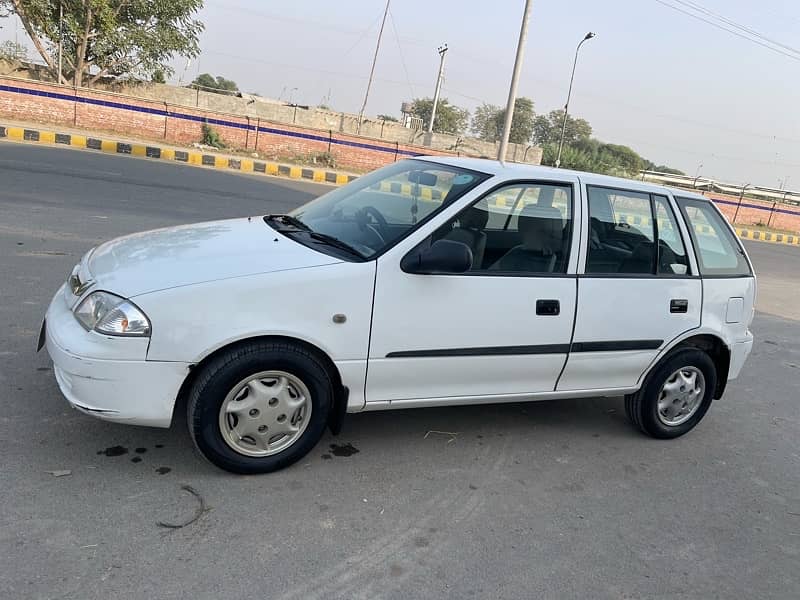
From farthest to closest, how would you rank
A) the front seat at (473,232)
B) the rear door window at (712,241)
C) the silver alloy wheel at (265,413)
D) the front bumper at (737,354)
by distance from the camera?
1. the front bumper at (737,354)
2. the rear door window at (712,241)
3. the front seat at (473,232)
4. the silver alloy wheel at (265,413)

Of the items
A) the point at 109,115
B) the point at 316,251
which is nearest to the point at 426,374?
the point at 316,251

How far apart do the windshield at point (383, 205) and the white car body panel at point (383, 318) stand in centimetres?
12

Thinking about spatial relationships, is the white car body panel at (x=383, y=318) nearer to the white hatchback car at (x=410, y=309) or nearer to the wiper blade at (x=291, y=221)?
the white hatchback car at (x=410, y=309)

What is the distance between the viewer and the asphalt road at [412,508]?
2619 mm

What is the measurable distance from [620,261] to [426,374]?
4.83 feet

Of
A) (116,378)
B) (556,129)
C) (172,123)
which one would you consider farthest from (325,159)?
(556,129)

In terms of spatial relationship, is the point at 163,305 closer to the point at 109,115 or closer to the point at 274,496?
the point at 274,496

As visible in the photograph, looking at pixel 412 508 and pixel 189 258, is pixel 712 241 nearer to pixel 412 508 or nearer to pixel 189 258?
pixel 412 508

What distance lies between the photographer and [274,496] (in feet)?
10.4

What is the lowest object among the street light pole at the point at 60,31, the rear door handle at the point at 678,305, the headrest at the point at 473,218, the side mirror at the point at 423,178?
the rear door handle at the point at 678,305

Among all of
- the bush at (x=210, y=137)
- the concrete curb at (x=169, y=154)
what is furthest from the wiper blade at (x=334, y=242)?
the bush at (x=210, y=137)

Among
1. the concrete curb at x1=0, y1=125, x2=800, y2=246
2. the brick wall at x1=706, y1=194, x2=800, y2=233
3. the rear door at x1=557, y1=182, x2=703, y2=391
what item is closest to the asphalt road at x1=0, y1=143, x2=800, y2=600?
the rear door at x1=557, y1=182, x2=703, y2=391

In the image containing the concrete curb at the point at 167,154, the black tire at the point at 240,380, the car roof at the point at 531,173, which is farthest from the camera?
the concrete curb at the point at 167,154

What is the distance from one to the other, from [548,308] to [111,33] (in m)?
28.9
